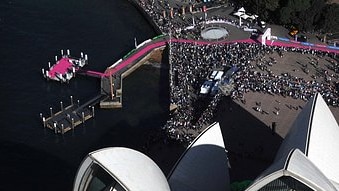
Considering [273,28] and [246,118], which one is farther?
[273,28]

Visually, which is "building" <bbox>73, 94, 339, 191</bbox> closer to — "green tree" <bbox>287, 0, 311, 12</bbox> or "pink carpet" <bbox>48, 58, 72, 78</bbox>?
"green tree" <bbox>287, 0, 311, 12</bbox>

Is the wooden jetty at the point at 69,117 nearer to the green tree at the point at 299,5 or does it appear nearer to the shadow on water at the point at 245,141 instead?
the shadow on water at the point at 245,141

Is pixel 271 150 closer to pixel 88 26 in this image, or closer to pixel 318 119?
pixel 318 119

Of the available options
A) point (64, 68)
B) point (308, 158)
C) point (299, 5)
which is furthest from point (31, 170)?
point (299, 5)

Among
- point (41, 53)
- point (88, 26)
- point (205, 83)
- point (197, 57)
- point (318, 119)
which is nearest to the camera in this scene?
point (318, 119)

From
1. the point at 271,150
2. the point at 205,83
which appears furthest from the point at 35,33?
the point at 271,150

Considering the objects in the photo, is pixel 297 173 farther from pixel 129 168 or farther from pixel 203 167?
pixel 203 167

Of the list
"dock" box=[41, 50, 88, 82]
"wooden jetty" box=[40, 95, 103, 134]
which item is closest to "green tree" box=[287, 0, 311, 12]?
"dock" box=[41, 50, 88, 82]
